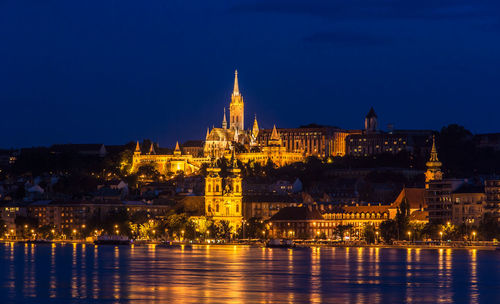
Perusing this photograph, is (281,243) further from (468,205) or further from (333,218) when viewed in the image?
(468,205)

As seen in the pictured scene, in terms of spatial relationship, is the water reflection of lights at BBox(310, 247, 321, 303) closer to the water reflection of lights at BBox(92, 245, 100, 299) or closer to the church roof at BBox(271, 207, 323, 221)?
the water reflection of lights at BBox(92, 245, 100, 299)

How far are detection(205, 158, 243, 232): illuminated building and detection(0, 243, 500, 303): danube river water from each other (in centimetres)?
6081

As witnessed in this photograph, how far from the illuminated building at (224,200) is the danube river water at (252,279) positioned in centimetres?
6081

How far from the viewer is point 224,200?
550ft

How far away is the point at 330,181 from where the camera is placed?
652 ft

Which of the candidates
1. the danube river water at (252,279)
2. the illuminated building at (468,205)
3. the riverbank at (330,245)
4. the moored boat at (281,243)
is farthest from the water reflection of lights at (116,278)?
the illuminated building at (468,205)

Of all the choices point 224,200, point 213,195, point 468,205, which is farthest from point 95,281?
point 213,195

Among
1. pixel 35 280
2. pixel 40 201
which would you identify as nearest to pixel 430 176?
pixel 40 201

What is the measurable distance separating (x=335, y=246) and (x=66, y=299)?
272 feet

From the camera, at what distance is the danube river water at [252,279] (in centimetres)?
6108

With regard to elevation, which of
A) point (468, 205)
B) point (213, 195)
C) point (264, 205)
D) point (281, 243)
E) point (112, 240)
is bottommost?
point (281, 243)

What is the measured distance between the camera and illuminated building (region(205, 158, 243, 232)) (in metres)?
166

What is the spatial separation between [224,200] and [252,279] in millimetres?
94032

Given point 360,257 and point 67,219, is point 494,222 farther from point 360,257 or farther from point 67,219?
point 67,219
